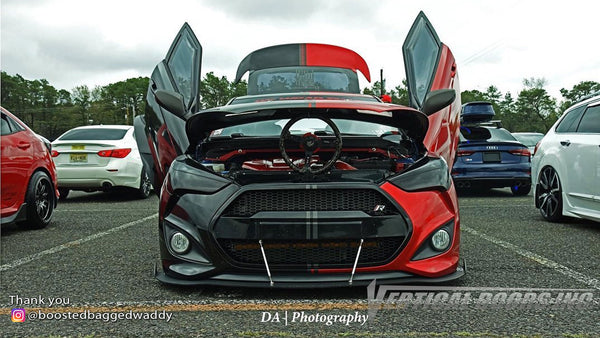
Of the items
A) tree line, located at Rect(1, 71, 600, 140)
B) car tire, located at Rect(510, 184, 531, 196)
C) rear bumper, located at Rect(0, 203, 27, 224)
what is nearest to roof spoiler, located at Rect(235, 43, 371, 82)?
rear bumper, located at Rect(0, 203, 27, 224)

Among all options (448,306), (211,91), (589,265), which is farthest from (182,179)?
(211,91)

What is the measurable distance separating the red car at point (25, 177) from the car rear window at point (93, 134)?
2.98 m

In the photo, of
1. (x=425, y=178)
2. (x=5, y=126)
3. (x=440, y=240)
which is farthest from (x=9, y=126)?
(x=440, y=240)

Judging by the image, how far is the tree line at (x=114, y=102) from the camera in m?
75.4

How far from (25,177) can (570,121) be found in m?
5.89

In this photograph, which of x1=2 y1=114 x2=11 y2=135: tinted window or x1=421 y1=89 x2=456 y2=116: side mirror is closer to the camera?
x1=421 y1=89 x2=456 y2=116: side mirror

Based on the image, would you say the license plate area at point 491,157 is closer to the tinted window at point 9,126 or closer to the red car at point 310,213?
the red car at point 310,213

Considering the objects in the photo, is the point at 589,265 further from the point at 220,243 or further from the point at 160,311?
the point at 160,311

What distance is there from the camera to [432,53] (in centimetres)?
474

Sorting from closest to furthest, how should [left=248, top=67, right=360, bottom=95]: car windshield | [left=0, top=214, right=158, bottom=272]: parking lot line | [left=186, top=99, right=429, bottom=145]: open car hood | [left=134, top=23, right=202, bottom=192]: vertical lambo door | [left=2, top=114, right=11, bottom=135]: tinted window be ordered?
[left=186, top=99, right=429, bottom=145]: open car hood
[left=0, top=214, right=158, bottom=272]: parking lot line
[left=134, top=23, right=202, bottom=192]: vertical lambo door
[left=2, top=114, right=11, bottom=135]: tinted window
[left=248, top=67, right=360, bottom=95]: car windshield

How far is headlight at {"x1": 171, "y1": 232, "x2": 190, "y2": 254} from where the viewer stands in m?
3.12

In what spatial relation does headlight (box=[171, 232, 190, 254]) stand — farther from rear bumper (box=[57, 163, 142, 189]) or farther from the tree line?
the tree line

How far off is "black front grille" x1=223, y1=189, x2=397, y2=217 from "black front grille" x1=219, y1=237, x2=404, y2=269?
172 millimetres

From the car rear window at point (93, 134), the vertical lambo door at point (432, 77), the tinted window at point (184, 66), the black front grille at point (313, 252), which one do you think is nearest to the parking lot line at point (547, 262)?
the vertical lambo door at point (432, 77)
